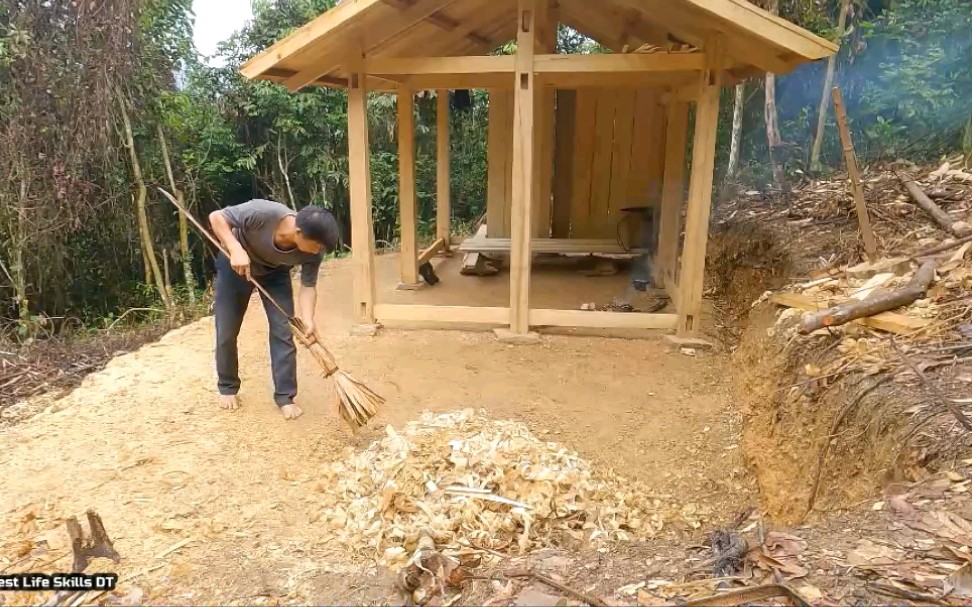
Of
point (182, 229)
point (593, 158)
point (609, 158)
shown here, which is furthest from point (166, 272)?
point (609, 158)

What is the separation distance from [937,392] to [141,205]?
927cm

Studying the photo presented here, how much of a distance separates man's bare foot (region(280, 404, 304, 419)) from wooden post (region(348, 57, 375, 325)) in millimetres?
1824

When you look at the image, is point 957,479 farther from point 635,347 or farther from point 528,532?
point 635,347

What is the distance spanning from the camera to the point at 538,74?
18.4 ft

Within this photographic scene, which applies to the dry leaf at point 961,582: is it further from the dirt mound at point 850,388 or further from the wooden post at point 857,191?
the wooden post at point 857,191

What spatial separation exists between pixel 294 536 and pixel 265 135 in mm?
10935

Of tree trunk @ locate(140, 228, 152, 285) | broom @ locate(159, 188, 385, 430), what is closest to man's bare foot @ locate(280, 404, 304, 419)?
broom @ locate(159, 188, 385, 430)

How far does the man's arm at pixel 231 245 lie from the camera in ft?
12.1

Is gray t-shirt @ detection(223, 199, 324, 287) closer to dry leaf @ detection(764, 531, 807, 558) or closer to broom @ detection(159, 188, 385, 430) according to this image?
broom @ detection(159, 188, 385, 430)

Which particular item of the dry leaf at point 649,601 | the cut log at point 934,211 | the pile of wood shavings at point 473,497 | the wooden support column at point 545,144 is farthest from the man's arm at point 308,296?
the wooden support column at point 545,144

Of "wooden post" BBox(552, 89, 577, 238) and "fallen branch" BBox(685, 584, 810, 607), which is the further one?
"wooden post" BBox(552, 89, 577, 238)

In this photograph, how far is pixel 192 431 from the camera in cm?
411

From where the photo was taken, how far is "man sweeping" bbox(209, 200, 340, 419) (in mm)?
3643

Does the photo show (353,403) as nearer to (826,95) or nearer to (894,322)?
(894,322)
